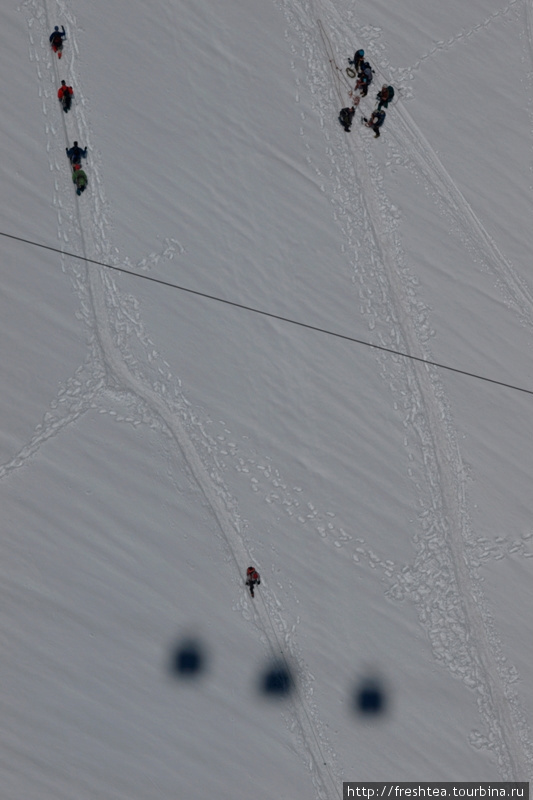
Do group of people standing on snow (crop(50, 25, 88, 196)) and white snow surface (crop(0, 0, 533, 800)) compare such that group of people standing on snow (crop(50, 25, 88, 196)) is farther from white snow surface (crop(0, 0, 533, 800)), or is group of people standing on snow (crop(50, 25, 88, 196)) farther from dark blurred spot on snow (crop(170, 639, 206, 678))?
dark blurred spot on snow (crop(170, 639, 206, 678))

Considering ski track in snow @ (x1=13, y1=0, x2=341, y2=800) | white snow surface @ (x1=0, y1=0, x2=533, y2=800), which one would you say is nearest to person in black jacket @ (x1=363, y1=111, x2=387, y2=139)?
white snow surface @ (x1=0, y1=0, x2=533, y2=800)

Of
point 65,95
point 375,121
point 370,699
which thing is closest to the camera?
point 370,699

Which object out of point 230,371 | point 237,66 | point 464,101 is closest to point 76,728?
point 230,371

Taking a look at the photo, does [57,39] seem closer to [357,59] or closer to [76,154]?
[76,154]

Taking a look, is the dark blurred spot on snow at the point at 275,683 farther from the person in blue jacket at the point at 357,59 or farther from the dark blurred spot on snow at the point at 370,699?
the person in blue jacket at the point at 357,59

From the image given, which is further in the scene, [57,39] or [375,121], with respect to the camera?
[375,121]

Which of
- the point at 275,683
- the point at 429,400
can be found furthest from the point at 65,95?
the point at 275,683

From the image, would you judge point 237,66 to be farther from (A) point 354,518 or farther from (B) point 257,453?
(A) point 354,518

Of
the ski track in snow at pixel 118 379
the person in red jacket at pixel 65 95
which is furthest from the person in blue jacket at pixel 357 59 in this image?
the person in red jacket at pixel 65 95
